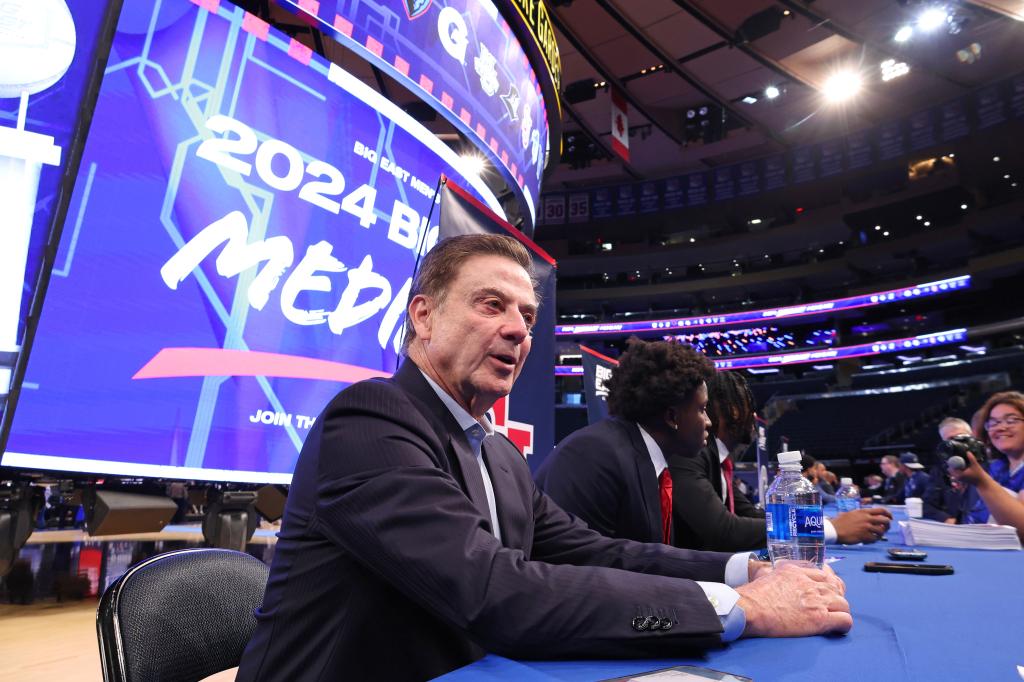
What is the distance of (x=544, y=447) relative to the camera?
321cm

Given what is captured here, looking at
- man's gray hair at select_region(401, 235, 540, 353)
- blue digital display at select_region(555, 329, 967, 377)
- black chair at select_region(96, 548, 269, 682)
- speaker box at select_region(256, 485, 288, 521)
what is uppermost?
blue digital display at select_region(555, 329, 967, 377)

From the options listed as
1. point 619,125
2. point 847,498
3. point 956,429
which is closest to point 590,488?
point 847,498

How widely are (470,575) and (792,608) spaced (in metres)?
0.50

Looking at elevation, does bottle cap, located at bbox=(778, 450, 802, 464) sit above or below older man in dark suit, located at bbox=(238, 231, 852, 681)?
above

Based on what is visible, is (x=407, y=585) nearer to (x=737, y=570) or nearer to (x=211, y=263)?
(x=737, y=570)

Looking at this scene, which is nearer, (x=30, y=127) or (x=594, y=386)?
(x=30, y=127)

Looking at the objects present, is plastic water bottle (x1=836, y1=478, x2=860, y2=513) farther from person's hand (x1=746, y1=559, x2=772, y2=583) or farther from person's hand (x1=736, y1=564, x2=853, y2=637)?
person's hand (x1=736, y1=564, x2=853, y2=637)

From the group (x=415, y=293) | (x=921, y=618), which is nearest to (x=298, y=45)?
(x=415, y=293)

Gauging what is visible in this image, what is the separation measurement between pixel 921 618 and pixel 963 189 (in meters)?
23.7

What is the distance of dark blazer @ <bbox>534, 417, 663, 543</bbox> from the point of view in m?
1.96

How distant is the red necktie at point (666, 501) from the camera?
211 centimetres

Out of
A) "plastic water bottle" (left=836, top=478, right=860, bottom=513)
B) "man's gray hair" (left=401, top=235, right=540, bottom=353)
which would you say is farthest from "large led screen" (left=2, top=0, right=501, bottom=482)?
"plastic water bottle" (left=836, top=478, right=860, bottom=513)

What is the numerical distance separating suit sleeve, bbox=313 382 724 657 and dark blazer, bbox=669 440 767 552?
4.89ft

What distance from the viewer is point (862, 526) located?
81.3 inches
